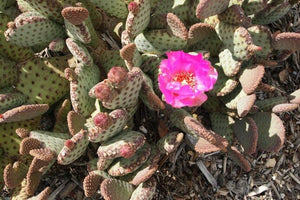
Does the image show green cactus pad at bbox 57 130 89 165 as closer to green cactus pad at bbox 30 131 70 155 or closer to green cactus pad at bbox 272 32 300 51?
green cactus pad at bbox 30 131 70 155

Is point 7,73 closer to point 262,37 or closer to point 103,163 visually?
point 103,163

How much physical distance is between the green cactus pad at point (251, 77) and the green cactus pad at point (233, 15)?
262mm

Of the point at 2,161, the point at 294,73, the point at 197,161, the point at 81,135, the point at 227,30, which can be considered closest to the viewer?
the point at 81,135

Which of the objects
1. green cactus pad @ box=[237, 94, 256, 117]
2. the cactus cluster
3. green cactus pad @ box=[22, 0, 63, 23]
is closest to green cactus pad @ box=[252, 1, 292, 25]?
the cactus cluster

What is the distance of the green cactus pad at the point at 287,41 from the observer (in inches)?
77.0

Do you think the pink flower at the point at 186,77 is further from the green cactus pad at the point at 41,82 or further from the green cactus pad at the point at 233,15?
the green cactus pad at the point at 41,82

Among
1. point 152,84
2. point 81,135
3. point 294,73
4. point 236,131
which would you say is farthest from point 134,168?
point 294,73

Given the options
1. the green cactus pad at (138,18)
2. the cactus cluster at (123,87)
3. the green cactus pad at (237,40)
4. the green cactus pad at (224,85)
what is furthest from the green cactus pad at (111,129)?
the green cactus pad at (237,40)

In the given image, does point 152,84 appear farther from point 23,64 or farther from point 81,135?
point 23,64

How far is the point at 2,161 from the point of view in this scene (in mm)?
2219

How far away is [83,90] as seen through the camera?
1.98 metres

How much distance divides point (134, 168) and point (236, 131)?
2.16ft

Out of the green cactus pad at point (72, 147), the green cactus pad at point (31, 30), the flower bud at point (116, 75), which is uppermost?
the green cactus pad at point (31, 30)

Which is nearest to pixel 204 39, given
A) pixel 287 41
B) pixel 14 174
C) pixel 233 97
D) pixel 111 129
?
pixel 233 97
